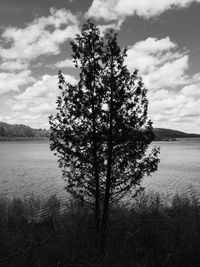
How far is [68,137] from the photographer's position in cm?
1562

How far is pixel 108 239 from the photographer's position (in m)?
16.3

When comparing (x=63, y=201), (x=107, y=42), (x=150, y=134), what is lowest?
(x=63, y=201)

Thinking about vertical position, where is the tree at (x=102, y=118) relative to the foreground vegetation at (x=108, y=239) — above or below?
above

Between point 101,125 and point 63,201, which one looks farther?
point 63,201

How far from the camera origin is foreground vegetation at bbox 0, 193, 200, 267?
42.8ft

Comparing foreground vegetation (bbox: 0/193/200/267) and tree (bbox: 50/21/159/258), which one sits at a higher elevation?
tree (bbox: 50/21/159/258)

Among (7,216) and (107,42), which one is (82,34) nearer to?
(107,42)

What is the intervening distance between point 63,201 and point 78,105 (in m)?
18.5

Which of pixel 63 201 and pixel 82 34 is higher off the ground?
pixel 82 34

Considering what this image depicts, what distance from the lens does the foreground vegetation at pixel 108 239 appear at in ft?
42.8

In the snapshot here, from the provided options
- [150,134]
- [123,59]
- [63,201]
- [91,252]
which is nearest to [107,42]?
[123,59]

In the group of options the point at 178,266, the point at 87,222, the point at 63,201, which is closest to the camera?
the point at 178,266

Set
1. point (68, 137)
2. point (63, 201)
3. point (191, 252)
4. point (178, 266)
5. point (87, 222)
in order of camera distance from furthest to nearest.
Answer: point (63, 201) < point (87, 222) < point (68, 137) < point (191, 252) < point (178, 266)

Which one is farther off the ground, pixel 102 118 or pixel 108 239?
pixel 102 118
